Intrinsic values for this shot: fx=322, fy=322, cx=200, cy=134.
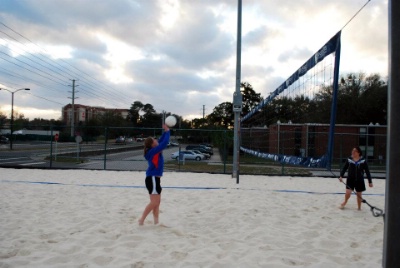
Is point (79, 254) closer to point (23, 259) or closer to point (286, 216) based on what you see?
point (23, 259)

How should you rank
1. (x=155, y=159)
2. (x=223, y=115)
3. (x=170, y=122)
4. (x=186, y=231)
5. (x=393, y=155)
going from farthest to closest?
(x=223, y=115), (x=170, y=122), (x=155, y=159), (x=186, y=231), (x=393, y=155)

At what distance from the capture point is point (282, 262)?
10.8 feet

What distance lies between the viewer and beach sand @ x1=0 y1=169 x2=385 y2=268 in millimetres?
3357

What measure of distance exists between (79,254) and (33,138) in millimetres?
17637

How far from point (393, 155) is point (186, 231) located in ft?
11.0

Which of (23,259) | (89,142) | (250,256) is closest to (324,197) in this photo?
(250,256)

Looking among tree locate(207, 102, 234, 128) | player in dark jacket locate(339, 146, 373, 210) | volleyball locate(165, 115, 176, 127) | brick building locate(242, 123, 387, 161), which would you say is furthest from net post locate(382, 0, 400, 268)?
tree locate(207, 102, 234, 128)

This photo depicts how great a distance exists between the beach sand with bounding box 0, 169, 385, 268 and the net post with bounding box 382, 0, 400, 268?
1928 millimetres

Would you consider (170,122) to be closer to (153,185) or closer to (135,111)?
(153,185)

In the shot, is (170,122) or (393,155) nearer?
(393,155)

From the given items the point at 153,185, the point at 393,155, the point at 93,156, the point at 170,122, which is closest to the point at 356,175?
the point at 170,122

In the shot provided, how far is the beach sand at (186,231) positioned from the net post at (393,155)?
193 cm

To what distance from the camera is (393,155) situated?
145 centimetres

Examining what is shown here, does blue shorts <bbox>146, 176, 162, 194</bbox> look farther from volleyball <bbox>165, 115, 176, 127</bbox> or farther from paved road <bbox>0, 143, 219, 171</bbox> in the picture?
paved road <bbox>0, 143, 219, 171</bbox>
